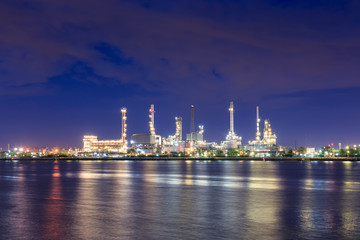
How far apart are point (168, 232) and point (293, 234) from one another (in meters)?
4.90

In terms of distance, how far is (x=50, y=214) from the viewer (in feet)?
67.7

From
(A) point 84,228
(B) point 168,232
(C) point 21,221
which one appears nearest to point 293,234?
(B) point 168,232

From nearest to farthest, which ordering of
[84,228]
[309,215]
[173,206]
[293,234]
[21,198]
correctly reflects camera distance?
[293,234], [84,228], [309,215], [173,206], [21,198]

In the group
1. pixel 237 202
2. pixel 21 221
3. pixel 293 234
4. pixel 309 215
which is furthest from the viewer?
pixel 237 202

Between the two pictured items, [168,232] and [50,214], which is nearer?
[168,232]

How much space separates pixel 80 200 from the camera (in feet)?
88.0

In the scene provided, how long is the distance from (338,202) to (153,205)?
40.6 ft

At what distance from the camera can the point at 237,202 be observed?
25.6 meters

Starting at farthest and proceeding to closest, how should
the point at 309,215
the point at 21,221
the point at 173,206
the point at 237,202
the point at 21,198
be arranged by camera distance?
the point at 21,198 < the point at 237,202 < the point at 173,206 < the point at 309,215 < the point at 21,221

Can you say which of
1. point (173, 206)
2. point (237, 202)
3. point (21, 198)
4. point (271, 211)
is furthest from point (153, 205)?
point (21, 198)

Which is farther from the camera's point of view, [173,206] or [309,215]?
[173,206]

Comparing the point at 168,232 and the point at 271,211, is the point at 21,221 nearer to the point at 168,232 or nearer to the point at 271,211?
the point at 168,232

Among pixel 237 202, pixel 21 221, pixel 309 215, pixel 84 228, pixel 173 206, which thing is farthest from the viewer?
pixel 237 202

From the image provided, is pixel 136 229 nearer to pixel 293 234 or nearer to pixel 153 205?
pixel 293 234
